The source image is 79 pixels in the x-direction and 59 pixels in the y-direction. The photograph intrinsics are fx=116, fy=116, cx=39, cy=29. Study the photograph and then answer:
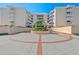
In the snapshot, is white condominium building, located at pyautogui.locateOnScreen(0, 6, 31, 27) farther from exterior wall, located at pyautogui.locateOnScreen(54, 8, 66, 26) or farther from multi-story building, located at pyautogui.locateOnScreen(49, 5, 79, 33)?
multi-story building, located at pyautogui.locateOnScreen(49, 5, 79, 33)

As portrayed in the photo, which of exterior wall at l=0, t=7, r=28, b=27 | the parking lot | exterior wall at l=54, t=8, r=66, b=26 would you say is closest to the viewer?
the parking lot

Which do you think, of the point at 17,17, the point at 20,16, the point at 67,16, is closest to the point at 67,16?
the point at 67,16

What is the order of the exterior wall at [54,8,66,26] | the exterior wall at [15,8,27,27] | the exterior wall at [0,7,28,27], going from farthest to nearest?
the exterior wall at [54,8,66,26], the exterior wall at [15,8,27,27], the exterior wall at [0,7,28,27]

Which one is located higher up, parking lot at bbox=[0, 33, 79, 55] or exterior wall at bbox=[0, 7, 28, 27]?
exterior wall at bbox=[0, 7, 28, 27]

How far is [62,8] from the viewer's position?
24.3 metres

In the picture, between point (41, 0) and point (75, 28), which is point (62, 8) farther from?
point (41, 0)

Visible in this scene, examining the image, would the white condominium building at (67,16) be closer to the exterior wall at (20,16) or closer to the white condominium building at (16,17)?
the exterior wall at (20,16)

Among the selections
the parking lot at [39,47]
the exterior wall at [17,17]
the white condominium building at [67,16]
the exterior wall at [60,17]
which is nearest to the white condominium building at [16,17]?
the exterior wall at [17,17]

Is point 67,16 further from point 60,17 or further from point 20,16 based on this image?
point 20,16

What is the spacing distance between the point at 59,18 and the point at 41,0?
22.8m

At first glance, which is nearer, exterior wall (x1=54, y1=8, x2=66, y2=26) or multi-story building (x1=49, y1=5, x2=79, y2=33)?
multi-story building (x1=49, y1=5, x2=79, y2=33)

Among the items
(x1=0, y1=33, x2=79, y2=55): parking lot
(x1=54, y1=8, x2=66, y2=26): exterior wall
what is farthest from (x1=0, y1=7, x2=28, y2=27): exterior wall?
(x1=0, y1=33, x2=79, y2=55): parking lot

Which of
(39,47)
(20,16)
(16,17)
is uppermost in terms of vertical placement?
(20,16)

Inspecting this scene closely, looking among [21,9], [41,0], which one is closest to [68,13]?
[21,9]
